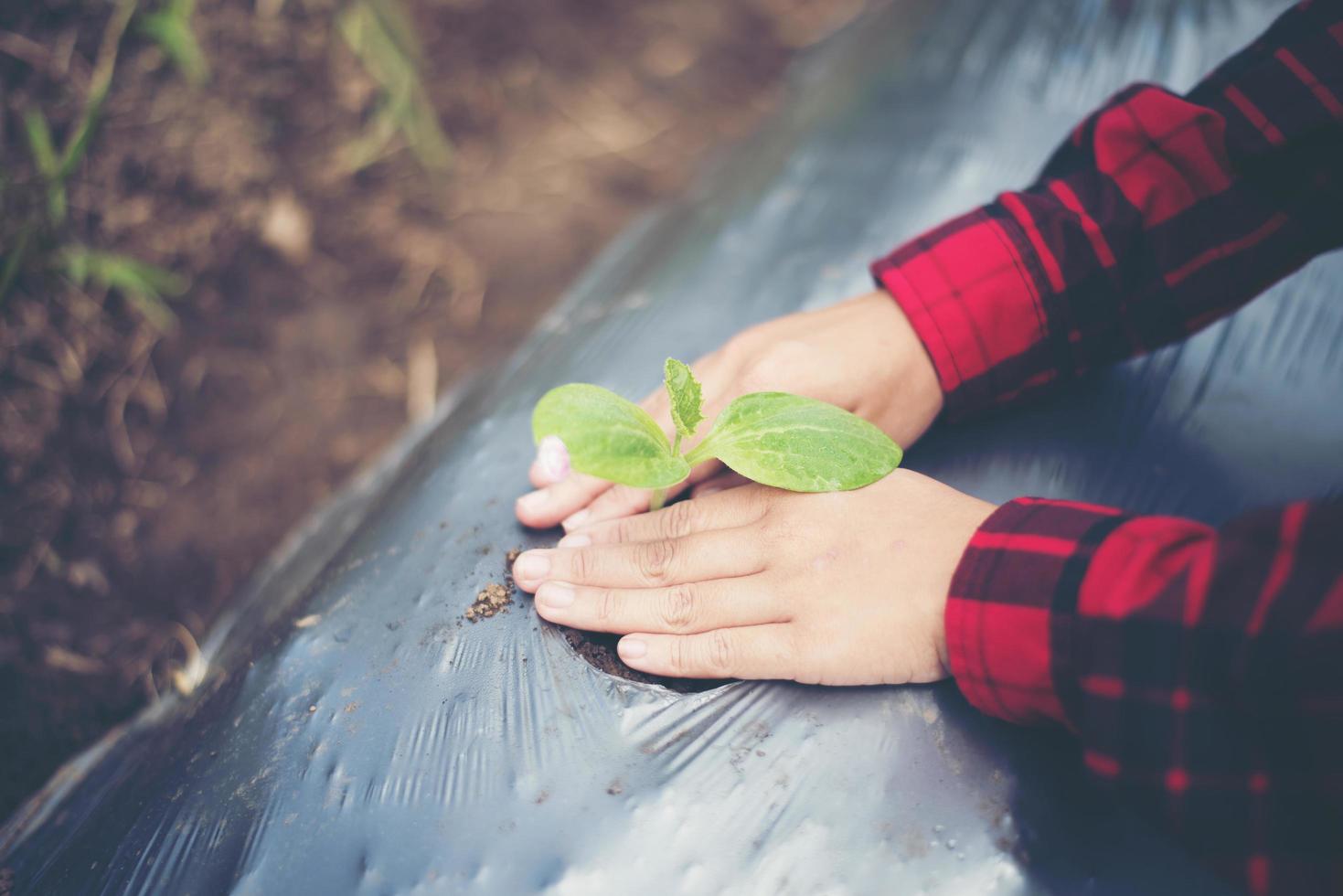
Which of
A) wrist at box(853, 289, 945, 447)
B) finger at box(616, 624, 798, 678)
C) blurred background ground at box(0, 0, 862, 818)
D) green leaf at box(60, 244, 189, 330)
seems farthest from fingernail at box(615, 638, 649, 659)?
green leaf at box(60, 244, 189, 330)

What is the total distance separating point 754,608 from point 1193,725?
33 cm

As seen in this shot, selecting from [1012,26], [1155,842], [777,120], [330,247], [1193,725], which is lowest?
[1155,842]

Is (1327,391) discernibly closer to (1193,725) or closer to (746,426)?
(1193,725)

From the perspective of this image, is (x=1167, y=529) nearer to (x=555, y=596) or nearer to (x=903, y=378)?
(x=903, y=378)

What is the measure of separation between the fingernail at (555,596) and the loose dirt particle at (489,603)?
0.06 m

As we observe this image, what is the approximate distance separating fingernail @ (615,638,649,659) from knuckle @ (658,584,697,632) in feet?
0.09

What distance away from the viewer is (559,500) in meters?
0.83

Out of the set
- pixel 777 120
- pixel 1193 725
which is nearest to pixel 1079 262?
pixel 1193 725

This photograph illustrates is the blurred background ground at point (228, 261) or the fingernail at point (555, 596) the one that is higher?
the blurred background ground at point (228, 261)

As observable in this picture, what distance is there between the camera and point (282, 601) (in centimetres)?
108

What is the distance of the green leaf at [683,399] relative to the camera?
2.36ft

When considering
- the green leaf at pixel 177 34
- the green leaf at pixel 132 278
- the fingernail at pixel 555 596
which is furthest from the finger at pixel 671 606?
the green leaf at pixel 177 34

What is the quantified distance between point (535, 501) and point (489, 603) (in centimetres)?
11

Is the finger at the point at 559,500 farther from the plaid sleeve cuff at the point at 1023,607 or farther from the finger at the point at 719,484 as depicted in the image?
the plaid sleeve cuff at the point at 1023,607
